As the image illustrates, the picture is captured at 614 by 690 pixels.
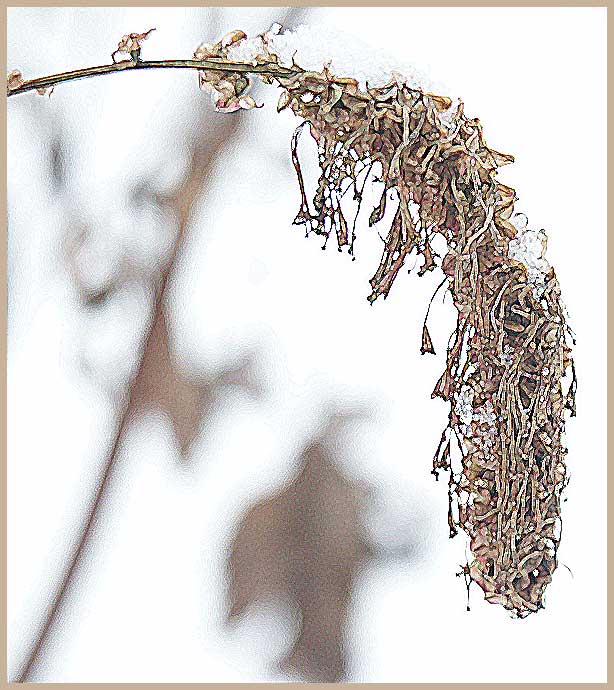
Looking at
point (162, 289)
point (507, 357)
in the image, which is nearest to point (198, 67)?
point (162, 289)

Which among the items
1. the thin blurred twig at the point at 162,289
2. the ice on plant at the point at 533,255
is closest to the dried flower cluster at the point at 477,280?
the ice on plant at the point at 533,255

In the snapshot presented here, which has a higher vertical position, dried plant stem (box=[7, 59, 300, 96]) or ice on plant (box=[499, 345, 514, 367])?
dried plant stem (box=[7, 59, 300, 96])

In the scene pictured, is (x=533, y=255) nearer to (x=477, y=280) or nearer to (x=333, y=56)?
(x=477, y=280)

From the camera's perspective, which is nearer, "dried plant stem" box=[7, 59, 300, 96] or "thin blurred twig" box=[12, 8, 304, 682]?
"dried plant stem" box=[7, 59, 300, 96]

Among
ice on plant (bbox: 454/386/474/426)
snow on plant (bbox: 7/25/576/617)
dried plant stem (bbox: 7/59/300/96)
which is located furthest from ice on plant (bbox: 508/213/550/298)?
dried plant stem (bbox: 7/59/300/96)

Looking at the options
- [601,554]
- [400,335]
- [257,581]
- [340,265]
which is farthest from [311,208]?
[601,554]

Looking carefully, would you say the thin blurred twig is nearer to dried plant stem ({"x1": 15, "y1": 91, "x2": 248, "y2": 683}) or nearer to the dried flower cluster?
dried plant stem ({"x1": 15, "y1": 91, "x2": 248, "y2": 683})
